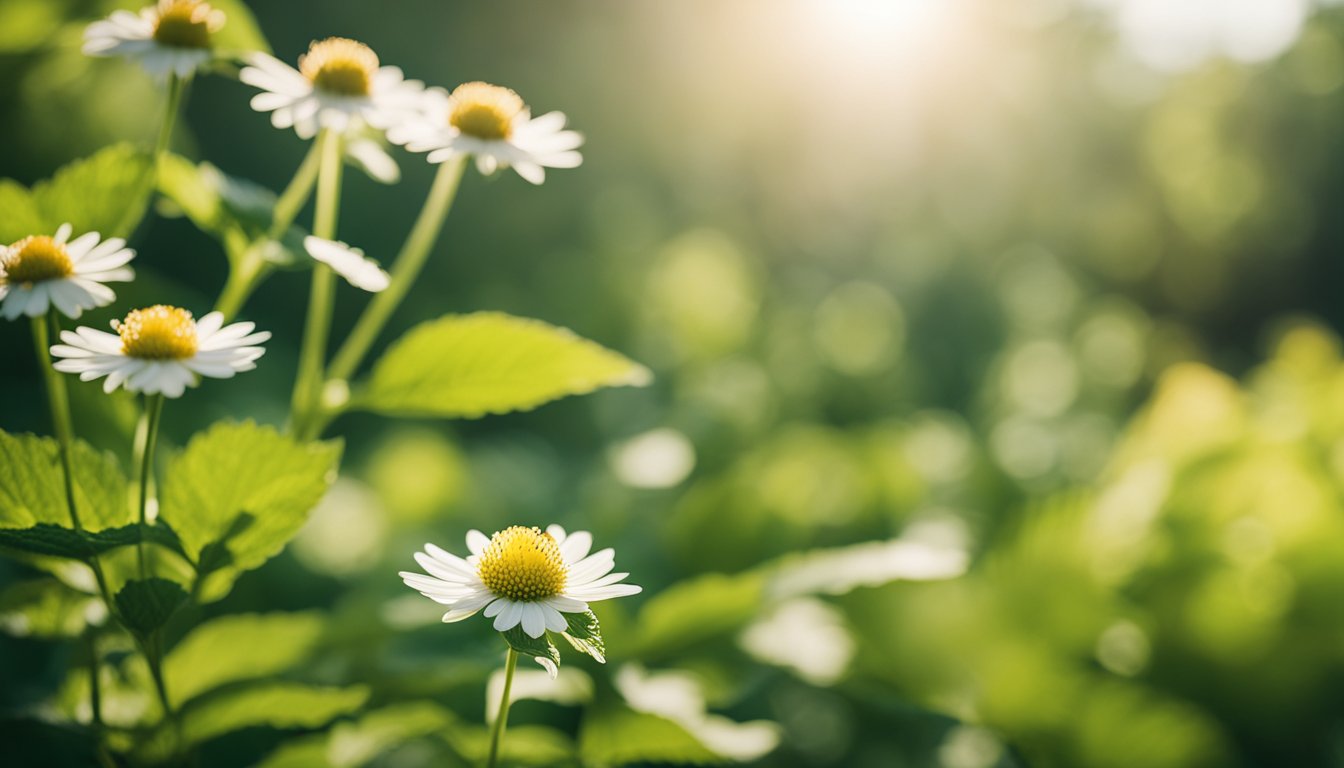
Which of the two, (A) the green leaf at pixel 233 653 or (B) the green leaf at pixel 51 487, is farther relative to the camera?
(A) the green leaf at pixel 233 653

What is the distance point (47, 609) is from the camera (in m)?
0.47

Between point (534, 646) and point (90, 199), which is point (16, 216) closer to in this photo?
point (90, 199)

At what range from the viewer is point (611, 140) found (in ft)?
7.12

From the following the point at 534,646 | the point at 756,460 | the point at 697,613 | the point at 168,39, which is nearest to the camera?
the point at 534,646

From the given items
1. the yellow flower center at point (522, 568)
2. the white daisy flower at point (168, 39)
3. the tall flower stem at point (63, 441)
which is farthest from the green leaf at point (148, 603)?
the white daisy flower at point (168, 39)

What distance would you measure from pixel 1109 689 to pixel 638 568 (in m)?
0.37

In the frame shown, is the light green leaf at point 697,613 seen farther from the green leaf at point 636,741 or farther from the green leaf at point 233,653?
the green leaf at point 233,653

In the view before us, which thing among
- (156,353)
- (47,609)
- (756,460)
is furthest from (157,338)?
(756,460)

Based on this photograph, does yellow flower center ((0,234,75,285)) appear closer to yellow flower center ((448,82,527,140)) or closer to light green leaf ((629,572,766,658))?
yellow flower center ((448,82,527,140))

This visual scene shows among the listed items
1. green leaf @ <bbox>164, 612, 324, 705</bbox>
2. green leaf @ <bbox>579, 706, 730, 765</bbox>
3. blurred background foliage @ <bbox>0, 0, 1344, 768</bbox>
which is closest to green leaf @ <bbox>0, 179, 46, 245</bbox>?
blurred background foliage @ <bbox>0, 0, 1344, 768</bbox>

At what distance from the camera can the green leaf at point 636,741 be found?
448 millimetres

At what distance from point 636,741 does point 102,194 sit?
0.37 m

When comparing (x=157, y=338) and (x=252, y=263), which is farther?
(x=252, y=263)

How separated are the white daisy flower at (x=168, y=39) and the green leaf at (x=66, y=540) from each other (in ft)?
0.66
